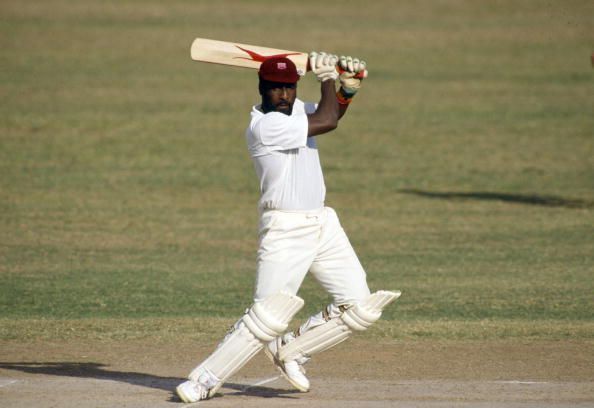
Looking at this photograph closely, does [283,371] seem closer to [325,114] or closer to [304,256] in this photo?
[304,256]

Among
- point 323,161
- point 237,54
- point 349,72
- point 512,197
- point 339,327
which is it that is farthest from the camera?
point 323,161

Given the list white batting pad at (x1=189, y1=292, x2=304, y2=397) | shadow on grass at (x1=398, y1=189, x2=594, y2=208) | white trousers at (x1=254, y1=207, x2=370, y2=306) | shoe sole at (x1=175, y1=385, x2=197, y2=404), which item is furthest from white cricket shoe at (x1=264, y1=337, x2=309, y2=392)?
shadow on grass at (x1=398, y1=189, x2=594, y2=208)

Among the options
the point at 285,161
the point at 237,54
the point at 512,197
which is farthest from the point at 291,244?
the point at 512,197

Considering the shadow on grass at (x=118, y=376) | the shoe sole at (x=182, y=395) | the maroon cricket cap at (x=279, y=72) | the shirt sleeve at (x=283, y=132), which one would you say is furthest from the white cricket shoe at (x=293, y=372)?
the maroon cricket cap at (x=279, y=72)

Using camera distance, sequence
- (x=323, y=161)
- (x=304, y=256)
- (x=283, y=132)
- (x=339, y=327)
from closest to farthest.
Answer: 1. (x=283, y=132)
2. (x=304, y=256)
3. (x=339, y=327)
4. (x=323, y=161)

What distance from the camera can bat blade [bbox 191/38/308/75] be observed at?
300 inches

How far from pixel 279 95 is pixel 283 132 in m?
0.29

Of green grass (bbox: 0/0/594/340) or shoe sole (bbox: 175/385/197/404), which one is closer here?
shoe sole (bbox: 175/385/197/404)

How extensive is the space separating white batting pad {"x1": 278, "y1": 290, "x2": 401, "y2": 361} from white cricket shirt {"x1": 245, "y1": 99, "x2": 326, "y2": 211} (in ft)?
2.29

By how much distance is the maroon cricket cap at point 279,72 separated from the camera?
276 inches

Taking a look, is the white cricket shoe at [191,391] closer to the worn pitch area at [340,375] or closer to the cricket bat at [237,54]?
the worn pitch area at [340,375]

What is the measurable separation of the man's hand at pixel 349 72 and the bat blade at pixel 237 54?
0.33 meters

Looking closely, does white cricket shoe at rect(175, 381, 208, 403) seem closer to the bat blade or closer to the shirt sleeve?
the shirt sleeve

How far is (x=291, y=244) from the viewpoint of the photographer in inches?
278
